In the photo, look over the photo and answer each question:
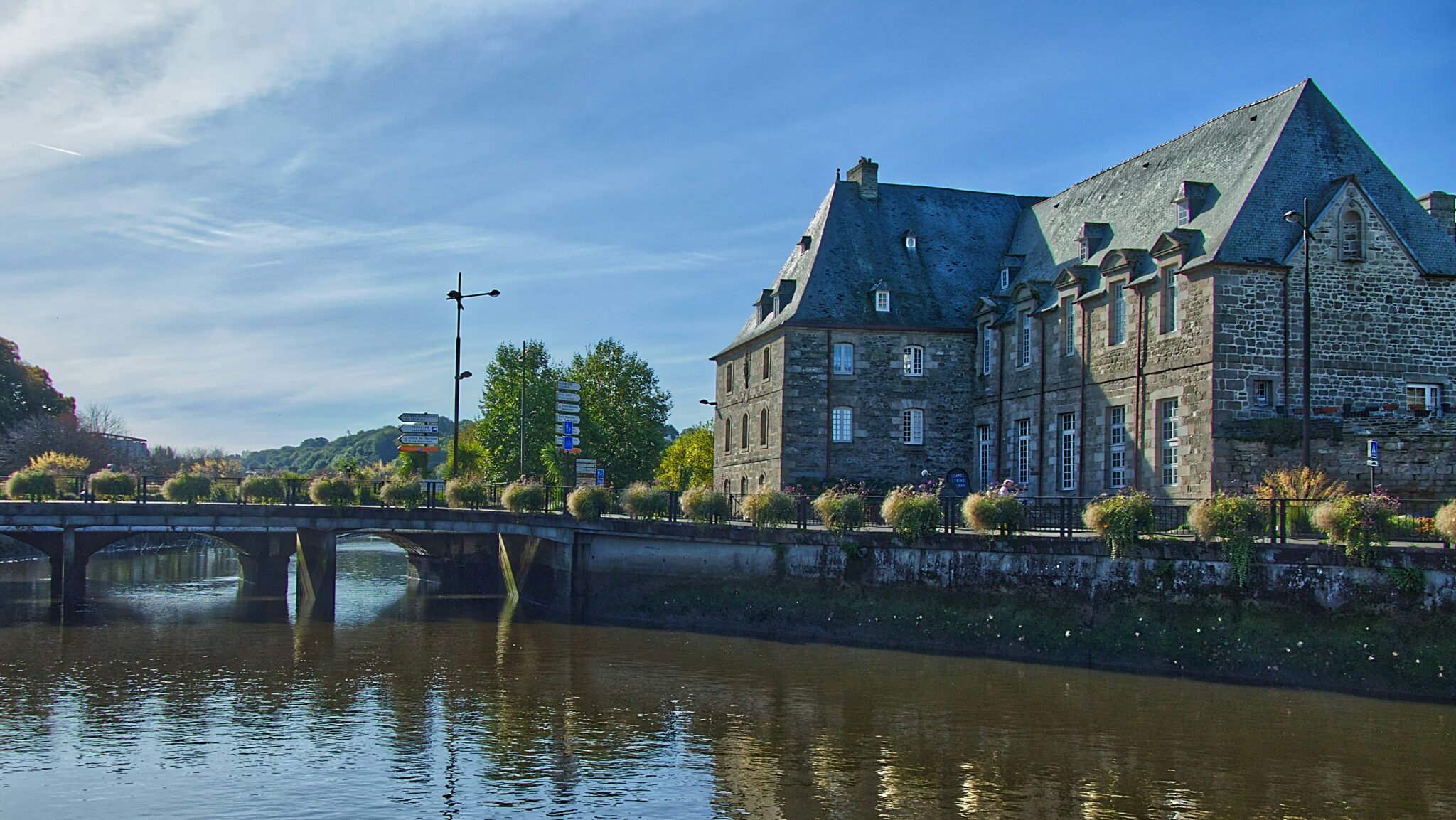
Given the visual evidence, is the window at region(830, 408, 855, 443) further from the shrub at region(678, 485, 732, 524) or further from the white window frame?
the shrub at region(678, 485, 732, 524)

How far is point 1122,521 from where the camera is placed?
83.7ft

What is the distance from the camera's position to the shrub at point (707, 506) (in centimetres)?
3334

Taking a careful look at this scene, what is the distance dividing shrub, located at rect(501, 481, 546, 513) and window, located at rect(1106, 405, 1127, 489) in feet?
53.6

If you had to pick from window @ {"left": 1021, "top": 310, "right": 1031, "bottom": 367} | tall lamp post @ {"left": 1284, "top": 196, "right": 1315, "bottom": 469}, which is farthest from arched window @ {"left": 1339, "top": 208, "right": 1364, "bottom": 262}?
window @ {"left": 1021, "top": 310, "right": 1031, "bottom": 367}

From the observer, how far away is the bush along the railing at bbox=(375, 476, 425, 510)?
126 ft

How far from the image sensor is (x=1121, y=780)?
16.9 m

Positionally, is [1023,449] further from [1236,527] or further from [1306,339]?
[1236,527]

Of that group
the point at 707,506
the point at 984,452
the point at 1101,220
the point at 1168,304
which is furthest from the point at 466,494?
the point at 1101,220

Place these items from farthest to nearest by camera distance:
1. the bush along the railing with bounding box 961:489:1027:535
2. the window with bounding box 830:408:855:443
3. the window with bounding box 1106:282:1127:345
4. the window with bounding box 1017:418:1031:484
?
1. the window with bounding box 830:408:855:443
2. the window with bounding box 1017:418:1031:484
3. the window with bounding box 1106:282:1127:345
4. the bush along the railing with bounding box 961:489:1027:535

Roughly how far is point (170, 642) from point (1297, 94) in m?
32.6

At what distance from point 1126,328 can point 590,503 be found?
1595 cm

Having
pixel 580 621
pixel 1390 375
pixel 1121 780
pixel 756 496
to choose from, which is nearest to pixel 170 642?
pixel 580 621

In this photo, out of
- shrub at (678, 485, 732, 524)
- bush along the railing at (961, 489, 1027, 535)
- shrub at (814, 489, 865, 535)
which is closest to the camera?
bush along the railing at (961, 489, 1027, 535)

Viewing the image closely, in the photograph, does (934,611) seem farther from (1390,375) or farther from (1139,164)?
(1139,164)
